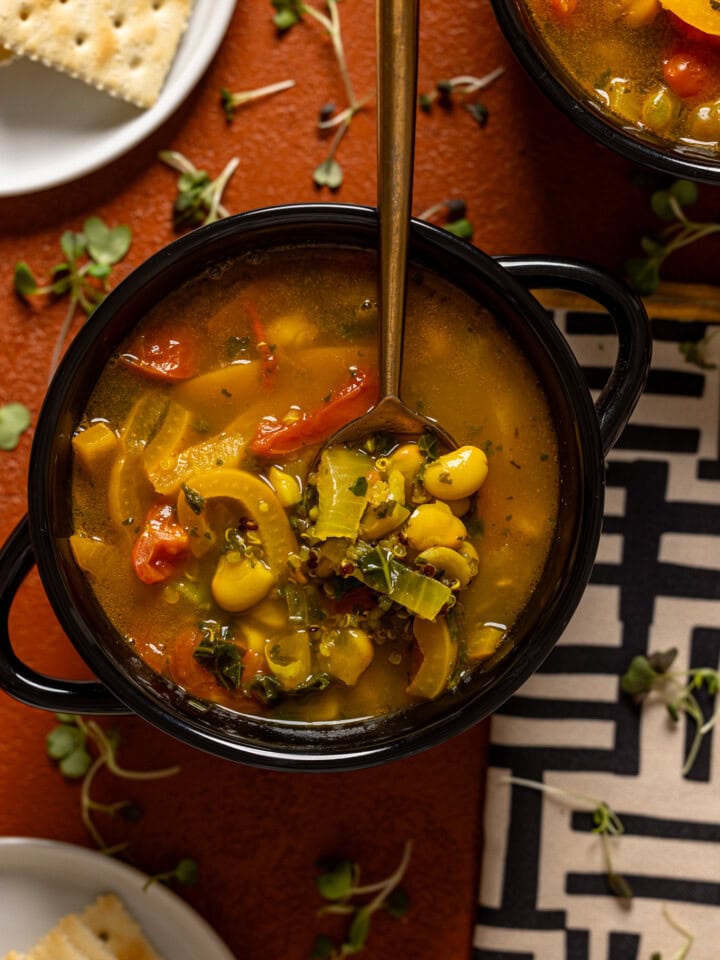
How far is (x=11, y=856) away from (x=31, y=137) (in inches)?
60.6

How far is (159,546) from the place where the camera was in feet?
6.62

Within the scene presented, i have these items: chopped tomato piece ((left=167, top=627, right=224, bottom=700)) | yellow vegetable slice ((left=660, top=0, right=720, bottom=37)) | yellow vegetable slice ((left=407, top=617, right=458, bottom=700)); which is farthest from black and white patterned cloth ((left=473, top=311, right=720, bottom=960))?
chopped tomato piece ((left=167, top=627, right=224, bottom=700))

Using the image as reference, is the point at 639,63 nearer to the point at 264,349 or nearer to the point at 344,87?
the point at 344,87

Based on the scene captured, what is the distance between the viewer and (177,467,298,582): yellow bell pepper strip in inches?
79.1

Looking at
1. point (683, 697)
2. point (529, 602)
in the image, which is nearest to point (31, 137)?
point (529, 602)

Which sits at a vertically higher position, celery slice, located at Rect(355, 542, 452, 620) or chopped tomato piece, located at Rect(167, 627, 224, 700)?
celery slice, located at Rect(355, 542, 452, 620)

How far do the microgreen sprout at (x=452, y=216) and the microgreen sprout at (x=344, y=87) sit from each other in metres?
0.21

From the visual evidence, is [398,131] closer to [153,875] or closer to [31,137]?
[31,137]

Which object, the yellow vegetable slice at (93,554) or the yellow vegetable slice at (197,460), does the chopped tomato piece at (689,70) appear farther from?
the yellow vegetable slice at (93,554)

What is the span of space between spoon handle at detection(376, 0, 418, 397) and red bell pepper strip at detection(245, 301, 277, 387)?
20cm

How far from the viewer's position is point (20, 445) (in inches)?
98.5

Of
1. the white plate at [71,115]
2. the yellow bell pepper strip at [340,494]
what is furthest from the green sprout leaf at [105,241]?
the yellow bell pepper strip at [340,494]

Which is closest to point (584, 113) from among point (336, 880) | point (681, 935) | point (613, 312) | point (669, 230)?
point (613, 312)

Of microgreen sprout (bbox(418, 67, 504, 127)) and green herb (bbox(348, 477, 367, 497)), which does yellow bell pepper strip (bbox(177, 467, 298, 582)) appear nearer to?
green herb (bbox(348, 477, 367, 497))
